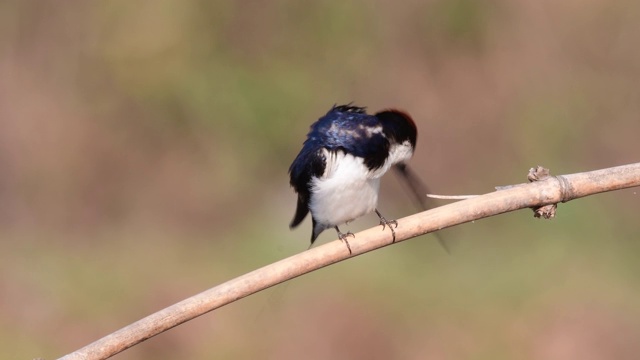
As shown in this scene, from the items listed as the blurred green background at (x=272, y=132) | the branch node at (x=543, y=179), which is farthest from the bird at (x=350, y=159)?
the blurred green background at (x=272, y=132)

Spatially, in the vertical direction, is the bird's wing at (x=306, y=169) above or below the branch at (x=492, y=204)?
above

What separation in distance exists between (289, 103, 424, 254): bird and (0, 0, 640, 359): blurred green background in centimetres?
281

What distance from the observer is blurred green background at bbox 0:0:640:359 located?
23.5 feet

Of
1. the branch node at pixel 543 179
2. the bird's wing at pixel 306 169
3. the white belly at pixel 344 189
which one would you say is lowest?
the branch node at pixel 543 179

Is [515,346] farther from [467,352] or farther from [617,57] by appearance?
[617,57]

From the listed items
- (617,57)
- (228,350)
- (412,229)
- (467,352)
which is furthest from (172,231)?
(412,229)

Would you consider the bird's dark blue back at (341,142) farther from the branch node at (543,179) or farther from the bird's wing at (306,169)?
the branch node at (543,179)

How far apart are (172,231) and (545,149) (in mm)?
3005

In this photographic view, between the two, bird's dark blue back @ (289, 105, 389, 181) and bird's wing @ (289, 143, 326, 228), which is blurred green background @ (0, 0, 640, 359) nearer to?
bird's wing @ (289, 143, 326, 228)

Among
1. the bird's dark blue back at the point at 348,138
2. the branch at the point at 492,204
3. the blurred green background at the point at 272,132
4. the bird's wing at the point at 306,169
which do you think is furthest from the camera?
the blurred green background at the point at 272,132

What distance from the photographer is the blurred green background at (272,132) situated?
717 centimetres

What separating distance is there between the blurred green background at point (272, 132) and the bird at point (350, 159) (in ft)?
9.22

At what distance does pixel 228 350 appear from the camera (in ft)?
21.7

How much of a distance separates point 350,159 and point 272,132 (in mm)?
4048
